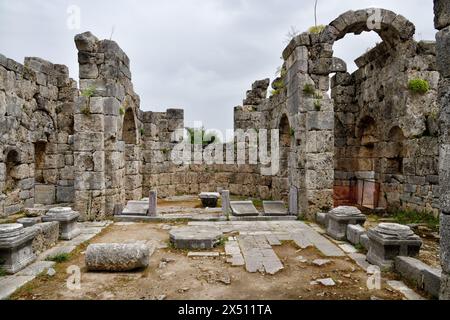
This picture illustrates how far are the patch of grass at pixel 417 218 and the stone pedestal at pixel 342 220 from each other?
2130 mm

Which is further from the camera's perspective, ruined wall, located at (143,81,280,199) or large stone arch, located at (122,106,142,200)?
ruined wall, located at (143,81,280,199)

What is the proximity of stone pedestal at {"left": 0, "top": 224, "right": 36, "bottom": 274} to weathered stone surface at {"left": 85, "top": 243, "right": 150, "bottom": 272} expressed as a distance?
1.04 metres

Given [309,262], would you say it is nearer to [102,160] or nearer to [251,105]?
[102,160]

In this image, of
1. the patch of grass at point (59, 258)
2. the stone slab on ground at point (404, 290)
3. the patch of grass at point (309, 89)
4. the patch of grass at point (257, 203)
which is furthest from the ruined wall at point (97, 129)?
the stone slab on ground at point (404, 290)

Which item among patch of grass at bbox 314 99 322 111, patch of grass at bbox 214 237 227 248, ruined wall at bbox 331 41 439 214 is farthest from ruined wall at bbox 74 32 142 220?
ruined wall at bbox 331 41 439 214

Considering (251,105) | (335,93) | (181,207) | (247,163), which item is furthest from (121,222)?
(335,93)

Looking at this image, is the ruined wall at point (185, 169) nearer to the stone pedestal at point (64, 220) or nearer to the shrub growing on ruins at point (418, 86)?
the shrub growing on ruins at point (418, 86)

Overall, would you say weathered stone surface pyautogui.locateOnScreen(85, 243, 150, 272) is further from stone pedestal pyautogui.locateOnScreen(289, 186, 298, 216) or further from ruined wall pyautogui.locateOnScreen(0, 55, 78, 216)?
ruined wall pyautogui.locateOnScreen(0, 55, 78, 216)

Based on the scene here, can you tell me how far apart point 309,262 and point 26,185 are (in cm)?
906

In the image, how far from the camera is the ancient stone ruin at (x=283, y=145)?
669 cm

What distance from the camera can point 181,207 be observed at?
11180 mm

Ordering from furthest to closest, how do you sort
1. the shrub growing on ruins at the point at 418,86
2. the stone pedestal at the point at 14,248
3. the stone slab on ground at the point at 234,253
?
the shrub growing on ruins at the point at 418,86
the stone slab on ground at the point at 234,253
the stone pedestal at the point at 14,248

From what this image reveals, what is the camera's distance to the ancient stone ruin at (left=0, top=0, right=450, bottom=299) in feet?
22.0

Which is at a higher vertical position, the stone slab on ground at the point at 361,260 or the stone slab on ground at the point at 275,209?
the stone slab on ground at the point at 275,209
